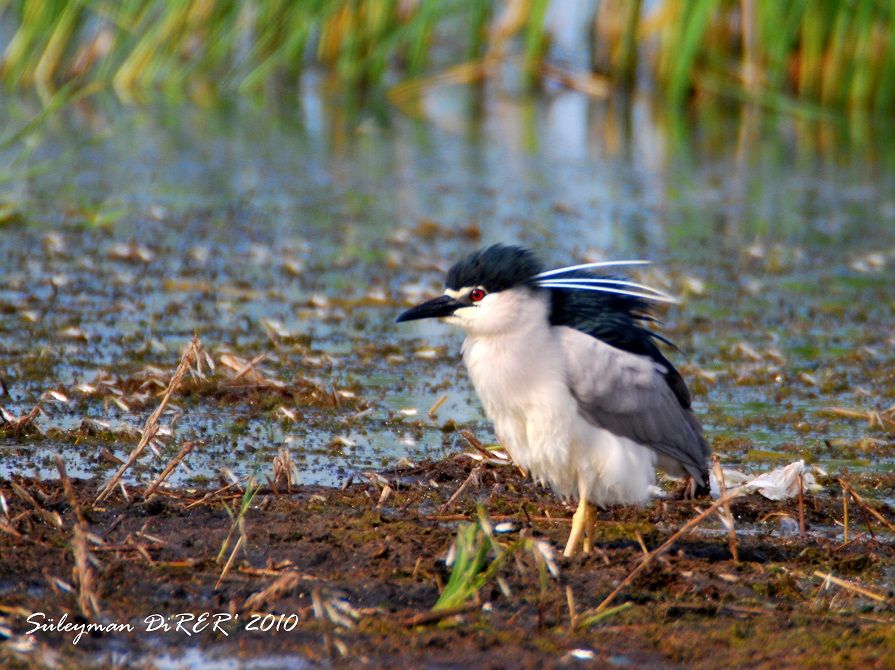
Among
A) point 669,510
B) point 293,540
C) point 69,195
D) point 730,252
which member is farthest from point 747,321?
point 69,195

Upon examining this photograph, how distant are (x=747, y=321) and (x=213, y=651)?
4.94m

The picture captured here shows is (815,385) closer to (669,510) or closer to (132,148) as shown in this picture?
(669,510)

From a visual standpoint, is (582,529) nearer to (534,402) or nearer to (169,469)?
(534,402)

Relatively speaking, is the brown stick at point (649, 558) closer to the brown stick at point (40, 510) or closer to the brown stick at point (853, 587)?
the brown stick at point (853, 587)

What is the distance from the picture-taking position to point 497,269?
15.6 feet

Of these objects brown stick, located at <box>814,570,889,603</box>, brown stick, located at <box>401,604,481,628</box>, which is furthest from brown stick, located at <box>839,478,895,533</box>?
brown stick, located at <box>401,604,481,628</box>

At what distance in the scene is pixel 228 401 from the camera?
5.95 m

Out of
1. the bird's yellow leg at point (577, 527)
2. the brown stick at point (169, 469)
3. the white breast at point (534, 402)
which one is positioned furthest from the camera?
the white breast at point (534, 402)

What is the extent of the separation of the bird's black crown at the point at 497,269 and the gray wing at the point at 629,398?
23 cm

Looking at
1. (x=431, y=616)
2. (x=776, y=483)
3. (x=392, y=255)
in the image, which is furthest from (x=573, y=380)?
(x=392, y=255)

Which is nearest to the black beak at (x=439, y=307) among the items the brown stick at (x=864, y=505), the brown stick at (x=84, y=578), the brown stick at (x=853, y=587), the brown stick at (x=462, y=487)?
the brown stick at (x=462, y=487)

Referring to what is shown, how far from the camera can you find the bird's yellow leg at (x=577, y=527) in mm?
4410

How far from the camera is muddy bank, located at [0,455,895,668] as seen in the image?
11.2 feet

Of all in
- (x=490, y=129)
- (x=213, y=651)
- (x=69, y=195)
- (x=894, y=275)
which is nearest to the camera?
(x=213, y=651)
